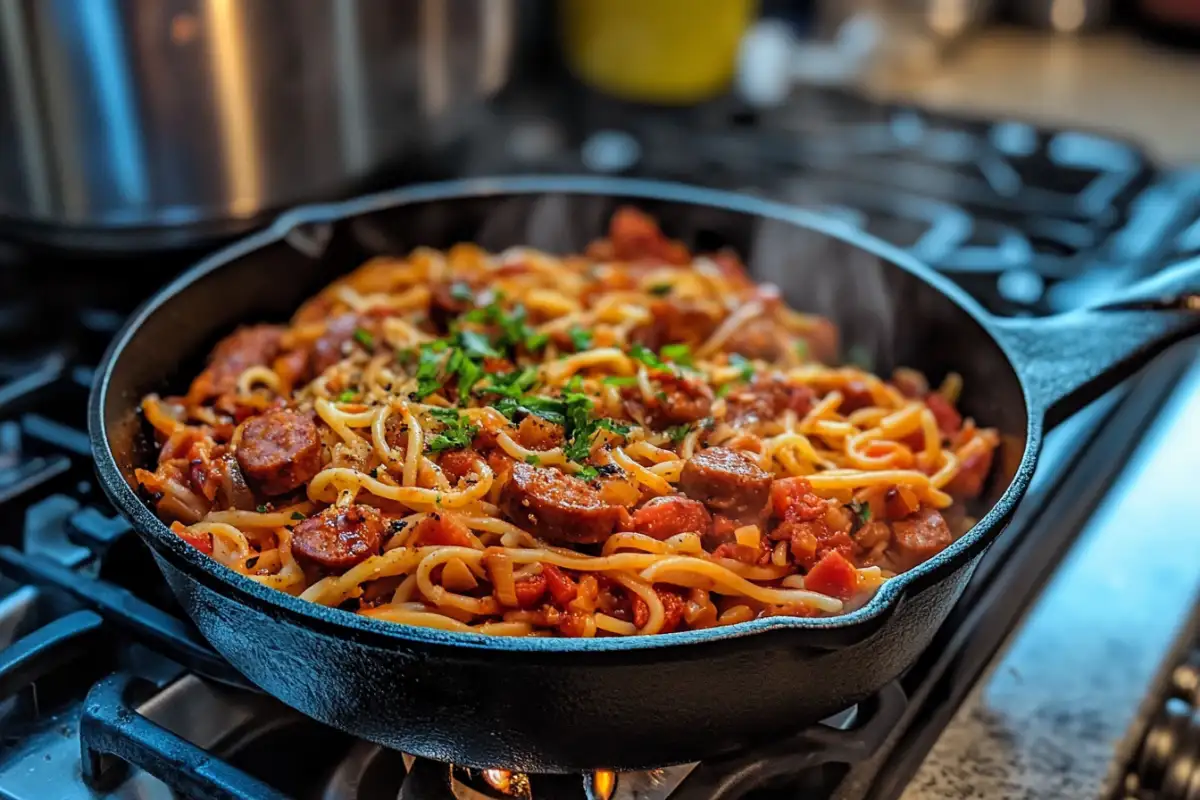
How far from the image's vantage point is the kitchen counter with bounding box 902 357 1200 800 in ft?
4.88

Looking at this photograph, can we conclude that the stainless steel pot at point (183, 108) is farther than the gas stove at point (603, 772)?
Yes

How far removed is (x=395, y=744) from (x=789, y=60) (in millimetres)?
2991

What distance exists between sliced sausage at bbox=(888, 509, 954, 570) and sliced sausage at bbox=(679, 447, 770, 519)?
200 mm

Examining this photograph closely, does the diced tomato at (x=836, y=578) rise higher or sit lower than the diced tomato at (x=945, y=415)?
higher

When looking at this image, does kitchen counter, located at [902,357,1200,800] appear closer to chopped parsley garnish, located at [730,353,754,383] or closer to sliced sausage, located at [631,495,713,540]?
sliced sausage, located at [631,495,713,540]

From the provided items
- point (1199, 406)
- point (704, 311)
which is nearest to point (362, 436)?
point (704, 311)

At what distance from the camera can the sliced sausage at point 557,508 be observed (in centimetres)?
139

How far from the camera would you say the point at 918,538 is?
1530 mm

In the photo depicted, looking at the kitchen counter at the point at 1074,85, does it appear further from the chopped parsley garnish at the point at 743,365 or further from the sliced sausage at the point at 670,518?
the sliced sausage at the point at 670,518

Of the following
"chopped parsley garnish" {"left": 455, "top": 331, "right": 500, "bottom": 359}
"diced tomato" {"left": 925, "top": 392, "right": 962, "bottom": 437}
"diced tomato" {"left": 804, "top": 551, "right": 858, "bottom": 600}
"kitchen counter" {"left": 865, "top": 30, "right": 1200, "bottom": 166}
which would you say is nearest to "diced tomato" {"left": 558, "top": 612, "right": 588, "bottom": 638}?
"diced tomato" {"left": 804, "top": 551, "right": 858, "bottom": 600}

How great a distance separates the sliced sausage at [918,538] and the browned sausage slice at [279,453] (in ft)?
2.56

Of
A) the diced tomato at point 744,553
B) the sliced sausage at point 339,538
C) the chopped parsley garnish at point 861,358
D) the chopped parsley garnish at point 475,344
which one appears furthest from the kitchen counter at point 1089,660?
the chopped parsley garnish at point 475,344

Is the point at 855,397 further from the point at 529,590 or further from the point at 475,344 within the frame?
the point at 529,590

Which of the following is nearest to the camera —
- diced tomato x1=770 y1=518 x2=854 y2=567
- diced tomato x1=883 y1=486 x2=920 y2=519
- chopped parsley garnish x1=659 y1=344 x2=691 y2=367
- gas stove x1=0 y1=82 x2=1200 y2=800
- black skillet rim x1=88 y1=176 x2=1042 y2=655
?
black skillet rim x1=88 y1=176 x2=1042 y2=655
